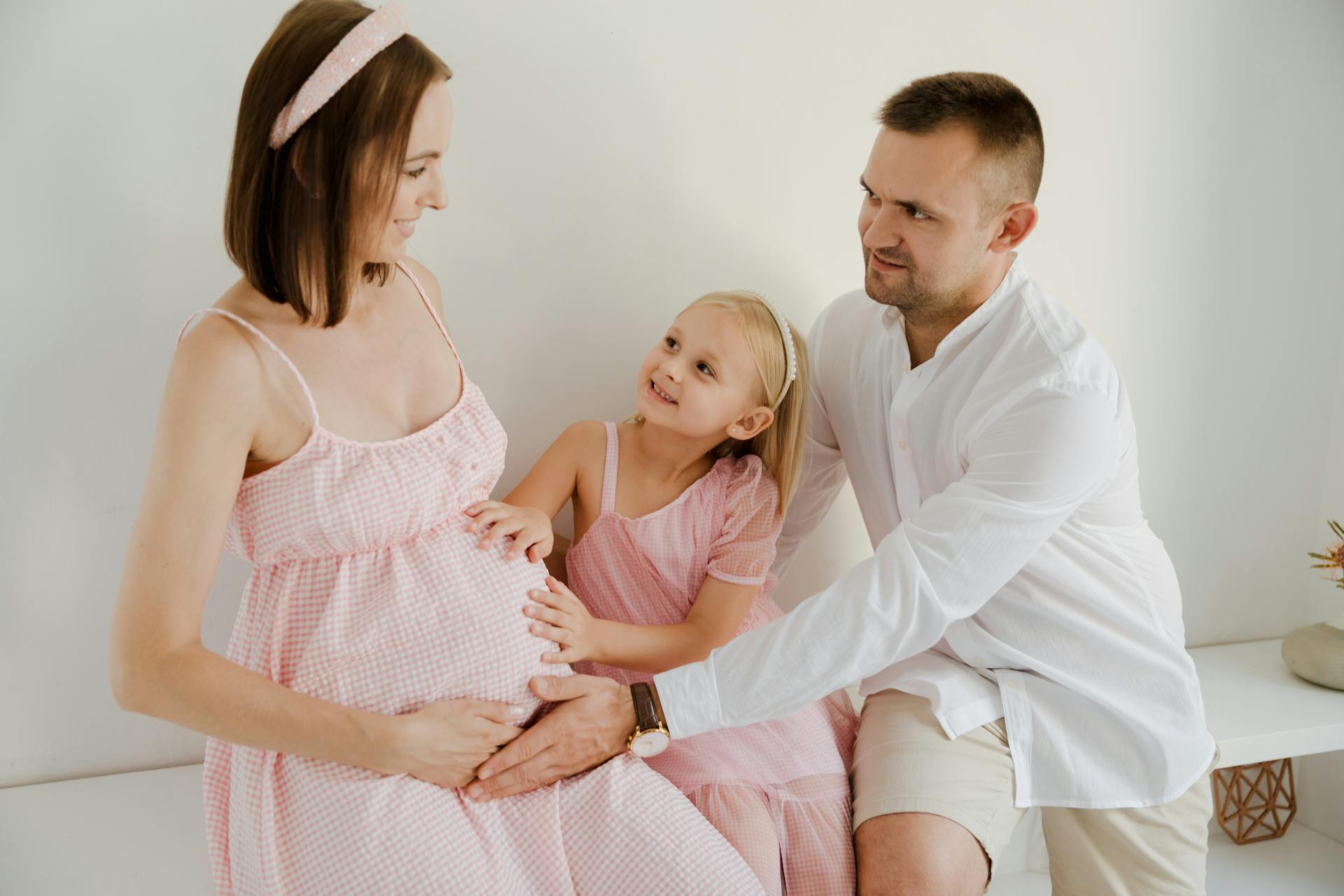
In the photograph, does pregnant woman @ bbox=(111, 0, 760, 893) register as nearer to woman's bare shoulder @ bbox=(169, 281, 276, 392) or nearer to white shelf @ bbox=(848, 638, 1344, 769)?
woman's bare shoulder @ bbox=(169, 281, 276, 392)

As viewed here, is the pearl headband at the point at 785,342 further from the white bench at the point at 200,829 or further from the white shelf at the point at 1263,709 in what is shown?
the white bench at the point at 200,829

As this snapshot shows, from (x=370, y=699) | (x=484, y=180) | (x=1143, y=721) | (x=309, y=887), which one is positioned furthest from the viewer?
(x=484, y=180)

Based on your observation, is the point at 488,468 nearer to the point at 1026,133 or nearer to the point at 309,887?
the point at 309,887

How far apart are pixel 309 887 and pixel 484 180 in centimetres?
115

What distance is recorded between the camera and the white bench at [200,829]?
1.58 m

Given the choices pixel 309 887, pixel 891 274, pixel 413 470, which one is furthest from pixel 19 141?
pixel 891 274

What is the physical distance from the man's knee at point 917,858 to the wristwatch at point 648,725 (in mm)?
352

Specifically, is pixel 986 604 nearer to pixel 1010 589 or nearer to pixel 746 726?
pixel 1010 589

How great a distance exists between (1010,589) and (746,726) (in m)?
0.50

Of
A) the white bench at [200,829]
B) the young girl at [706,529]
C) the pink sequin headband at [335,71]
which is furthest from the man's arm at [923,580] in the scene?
the pink sequin headband at [335,71]

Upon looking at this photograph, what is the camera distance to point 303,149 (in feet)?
4.23

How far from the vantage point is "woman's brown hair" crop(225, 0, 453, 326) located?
4.21 ft

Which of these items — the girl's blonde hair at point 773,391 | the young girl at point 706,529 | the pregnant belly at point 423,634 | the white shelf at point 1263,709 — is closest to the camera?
the pregnant belly at point 423,634

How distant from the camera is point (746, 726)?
5.58 feet
